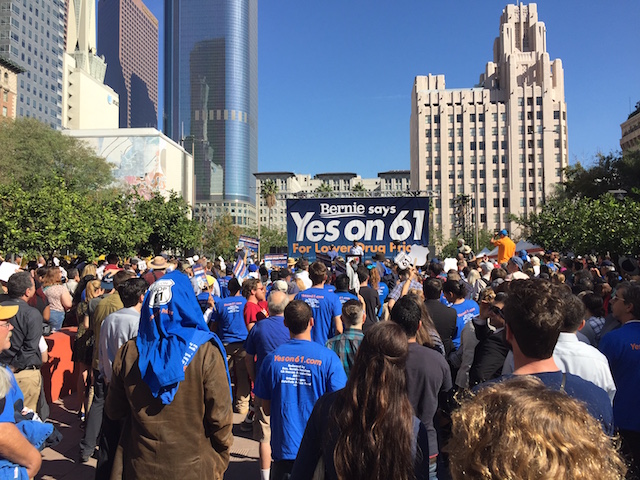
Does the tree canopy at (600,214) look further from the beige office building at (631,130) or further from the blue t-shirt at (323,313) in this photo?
the beige office building at (631,130)

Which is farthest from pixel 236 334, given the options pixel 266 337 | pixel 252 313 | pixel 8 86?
pixel 8 86

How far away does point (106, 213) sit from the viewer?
107ft

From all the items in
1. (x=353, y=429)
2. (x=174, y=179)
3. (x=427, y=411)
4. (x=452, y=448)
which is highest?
(x=174, y=179)

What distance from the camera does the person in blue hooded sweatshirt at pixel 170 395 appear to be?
2979 mm

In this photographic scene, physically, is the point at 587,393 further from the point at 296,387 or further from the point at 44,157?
the point at 44,157

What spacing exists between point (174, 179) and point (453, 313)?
10789 centimetres

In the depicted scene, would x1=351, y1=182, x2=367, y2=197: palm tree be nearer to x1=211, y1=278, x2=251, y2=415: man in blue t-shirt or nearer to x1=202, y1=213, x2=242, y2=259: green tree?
x1=211, y1=278, x2=251, y2=415: man in blue t-shirt

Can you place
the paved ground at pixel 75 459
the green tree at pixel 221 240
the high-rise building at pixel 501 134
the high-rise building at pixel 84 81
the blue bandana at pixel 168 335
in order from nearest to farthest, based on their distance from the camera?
the blue bandana at pixel 168 335, the paved ground at pixel 75 459, the green tree at pixel 221 240, the high-rise building at pixel 501 134, the high-rise building at pixel 84 81

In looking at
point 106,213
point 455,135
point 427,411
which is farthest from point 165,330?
point 455,135

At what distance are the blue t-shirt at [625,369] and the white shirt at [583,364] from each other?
43 cm

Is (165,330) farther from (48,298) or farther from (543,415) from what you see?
(48,298)

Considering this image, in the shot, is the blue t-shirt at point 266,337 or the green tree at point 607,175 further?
the green tree at point 607,175

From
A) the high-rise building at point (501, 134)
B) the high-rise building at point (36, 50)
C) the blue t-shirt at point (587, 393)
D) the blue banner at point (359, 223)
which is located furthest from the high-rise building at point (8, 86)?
the blue t-shirt at point (587, 393)

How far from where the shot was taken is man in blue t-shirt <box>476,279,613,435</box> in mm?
2408
